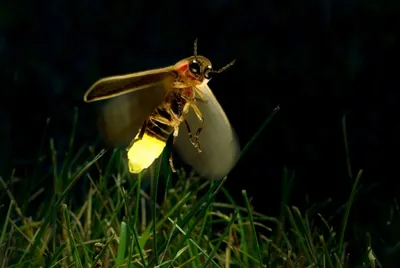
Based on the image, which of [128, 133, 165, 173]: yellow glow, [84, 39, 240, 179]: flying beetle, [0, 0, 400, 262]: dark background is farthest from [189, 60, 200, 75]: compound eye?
[0, 0, 400, 262]: dark background

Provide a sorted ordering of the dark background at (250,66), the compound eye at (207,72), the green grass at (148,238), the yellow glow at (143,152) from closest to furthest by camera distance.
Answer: the yellow glow at (143,152), the compound eye at (207,72), the green grass at (148,238), the dark background at (250,66)

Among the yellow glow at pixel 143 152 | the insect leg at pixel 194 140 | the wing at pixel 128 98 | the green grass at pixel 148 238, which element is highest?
the wing at pixel 128 98

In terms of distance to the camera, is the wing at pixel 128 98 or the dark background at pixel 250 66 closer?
the wing at pixel 128 98

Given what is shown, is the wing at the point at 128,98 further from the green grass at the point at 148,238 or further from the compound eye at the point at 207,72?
the green grass at the point at 148,238

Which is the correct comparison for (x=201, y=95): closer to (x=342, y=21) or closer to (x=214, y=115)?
(x=214, y=115)

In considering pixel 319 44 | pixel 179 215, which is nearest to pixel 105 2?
pixel 319 44

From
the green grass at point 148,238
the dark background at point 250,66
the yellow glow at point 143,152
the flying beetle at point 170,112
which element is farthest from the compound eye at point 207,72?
the dark background at point 250,66

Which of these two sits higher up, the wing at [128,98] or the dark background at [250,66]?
the wing at [128,98]

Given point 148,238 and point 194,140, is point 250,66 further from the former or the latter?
point 194,140

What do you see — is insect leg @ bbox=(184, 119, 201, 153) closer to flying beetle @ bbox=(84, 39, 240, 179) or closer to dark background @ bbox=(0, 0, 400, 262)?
flying beetle @ bbox=(84, 39, 240, 179)
